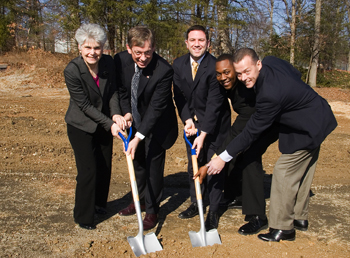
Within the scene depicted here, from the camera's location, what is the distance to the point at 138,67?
3.55 metres

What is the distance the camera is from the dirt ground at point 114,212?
131 inches

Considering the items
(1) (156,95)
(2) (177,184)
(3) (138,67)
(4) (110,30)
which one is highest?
(4) (110,30)

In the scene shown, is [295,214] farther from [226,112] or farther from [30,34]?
[30,34]

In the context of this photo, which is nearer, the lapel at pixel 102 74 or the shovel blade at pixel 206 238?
the shovel blade at pixel 206 238

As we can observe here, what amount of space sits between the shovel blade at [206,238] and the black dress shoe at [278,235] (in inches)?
19.0

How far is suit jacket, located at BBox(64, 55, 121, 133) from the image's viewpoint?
135 inches

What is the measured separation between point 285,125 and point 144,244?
1.80 meters

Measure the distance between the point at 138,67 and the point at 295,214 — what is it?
2.35m

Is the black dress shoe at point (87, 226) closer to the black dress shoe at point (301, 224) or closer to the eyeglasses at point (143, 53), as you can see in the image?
the eyeglasses at point (143, 53)

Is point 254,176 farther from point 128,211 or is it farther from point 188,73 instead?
point 128,211

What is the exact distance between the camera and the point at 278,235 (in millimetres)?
3516

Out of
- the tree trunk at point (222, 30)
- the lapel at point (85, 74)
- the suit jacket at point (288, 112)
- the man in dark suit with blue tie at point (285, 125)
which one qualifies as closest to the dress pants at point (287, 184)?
the man in dark suit with blue tie at point (285, 125)

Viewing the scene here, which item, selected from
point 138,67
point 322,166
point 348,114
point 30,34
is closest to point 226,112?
point 138,67

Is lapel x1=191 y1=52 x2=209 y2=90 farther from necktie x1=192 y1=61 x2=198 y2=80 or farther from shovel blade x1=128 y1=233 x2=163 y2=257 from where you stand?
shovel blade x1=128 y1=233 x2=163 y2=257
